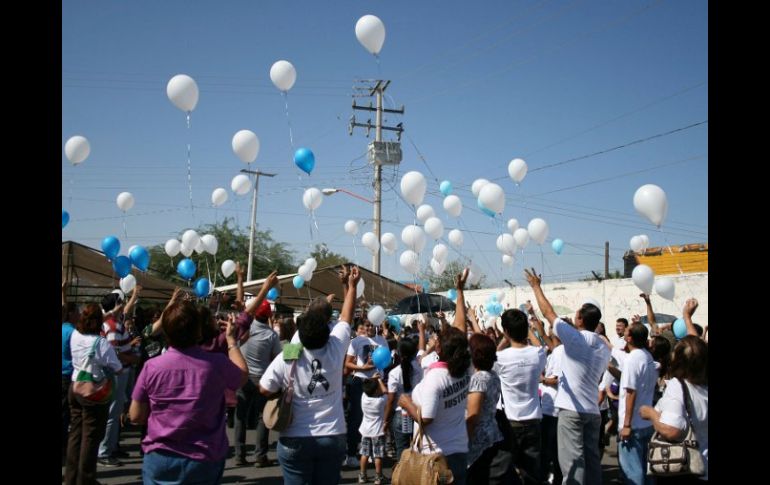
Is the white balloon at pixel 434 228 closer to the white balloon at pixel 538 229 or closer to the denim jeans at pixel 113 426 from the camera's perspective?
the white balloon at pixel 538 229

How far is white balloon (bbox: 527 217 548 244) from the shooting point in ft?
38.4

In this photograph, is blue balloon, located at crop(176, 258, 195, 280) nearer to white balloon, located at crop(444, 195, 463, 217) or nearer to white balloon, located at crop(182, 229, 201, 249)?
Result: white balloon, located at crop(182, 229, 201, 249)

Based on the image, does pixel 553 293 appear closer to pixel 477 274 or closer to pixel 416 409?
pixel 477 274

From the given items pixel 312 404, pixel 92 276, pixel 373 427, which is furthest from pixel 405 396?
pixel 92 276

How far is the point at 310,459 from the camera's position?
380 cm

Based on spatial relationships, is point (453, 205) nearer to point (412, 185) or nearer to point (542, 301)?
point (412, 185)

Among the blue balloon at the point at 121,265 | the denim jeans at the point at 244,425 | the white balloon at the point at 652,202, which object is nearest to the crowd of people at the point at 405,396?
the denim jeans at the point at 244,425

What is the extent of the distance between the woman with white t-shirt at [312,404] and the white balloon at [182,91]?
17.3 ft

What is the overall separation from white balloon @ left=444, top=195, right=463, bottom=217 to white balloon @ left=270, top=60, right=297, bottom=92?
3830mm

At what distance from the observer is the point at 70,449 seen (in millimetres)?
5391

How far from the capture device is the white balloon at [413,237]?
38.9ft

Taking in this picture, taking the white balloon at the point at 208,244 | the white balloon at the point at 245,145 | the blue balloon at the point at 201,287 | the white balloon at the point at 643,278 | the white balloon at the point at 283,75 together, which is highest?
the white balloon at the point at 283,75
